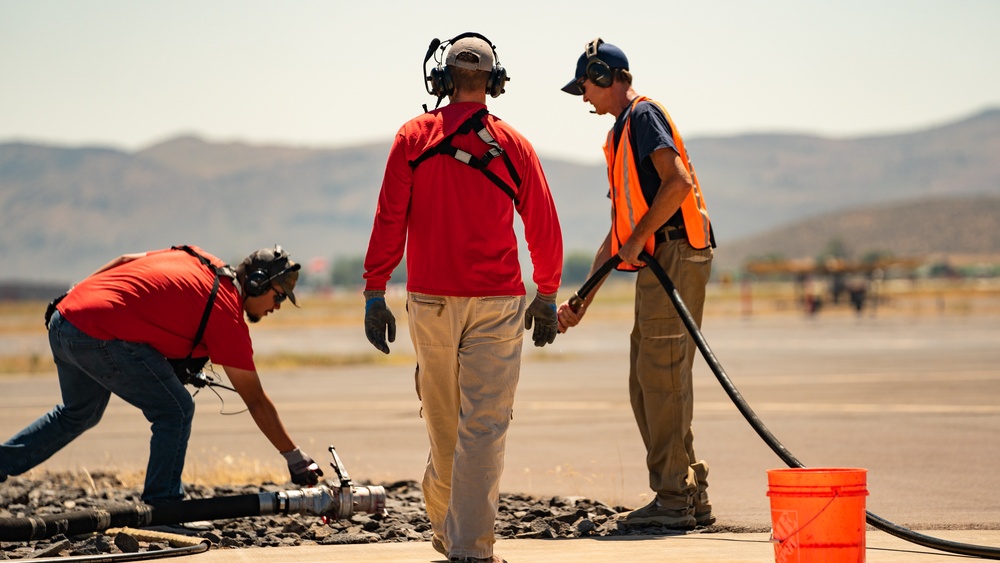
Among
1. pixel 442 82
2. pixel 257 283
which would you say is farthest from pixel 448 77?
pixel 257 283

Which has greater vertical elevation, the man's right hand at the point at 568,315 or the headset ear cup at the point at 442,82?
the headset ear cup at the point at 442,82

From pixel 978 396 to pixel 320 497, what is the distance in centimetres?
1120

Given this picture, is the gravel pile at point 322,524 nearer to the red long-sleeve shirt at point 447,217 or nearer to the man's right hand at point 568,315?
the man's right hand at point 568,315

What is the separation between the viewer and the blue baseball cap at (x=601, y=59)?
7.51 meters

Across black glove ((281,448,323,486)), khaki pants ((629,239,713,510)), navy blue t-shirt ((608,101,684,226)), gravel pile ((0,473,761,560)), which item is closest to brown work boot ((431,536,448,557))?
gravel pile ((0,473,761,560))

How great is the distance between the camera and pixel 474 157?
18.9ft

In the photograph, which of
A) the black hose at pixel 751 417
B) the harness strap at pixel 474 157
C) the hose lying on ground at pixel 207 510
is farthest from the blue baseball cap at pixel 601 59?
the hose lying on ground at pixel 207 510

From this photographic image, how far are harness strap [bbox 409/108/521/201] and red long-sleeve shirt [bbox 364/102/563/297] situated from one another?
0.06 ft

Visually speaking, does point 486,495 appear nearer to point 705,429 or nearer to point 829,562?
point 829,562

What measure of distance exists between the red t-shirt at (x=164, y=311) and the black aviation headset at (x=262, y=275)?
0.50 feet

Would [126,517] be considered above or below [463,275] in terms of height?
below

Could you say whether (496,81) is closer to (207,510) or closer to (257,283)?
(257,283)

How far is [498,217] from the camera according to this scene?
19.0 ft

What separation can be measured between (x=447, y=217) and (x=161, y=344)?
7.71 ft
